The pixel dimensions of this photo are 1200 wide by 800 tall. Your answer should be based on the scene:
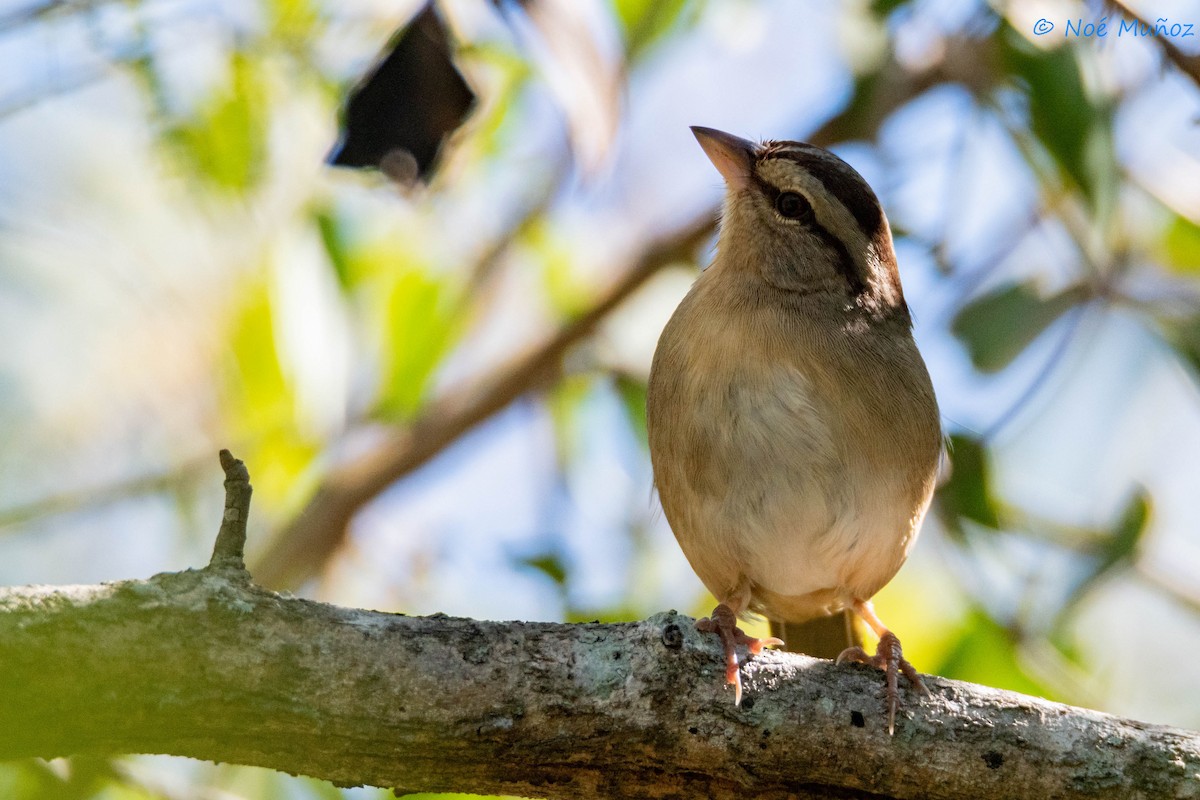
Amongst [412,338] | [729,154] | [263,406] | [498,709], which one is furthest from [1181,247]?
[263,406]

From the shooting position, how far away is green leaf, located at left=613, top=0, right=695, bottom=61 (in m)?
4.61

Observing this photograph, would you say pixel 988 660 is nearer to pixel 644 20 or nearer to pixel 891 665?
pixel 891 665

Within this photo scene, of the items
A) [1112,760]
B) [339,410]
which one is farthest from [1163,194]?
[339,410]

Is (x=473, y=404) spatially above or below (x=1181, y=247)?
above

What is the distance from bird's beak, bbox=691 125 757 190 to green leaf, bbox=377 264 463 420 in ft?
4.53

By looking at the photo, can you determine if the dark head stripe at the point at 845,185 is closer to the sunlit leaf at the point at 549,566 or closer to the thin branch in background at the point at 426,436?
the thin branch in background at the point at 426,436

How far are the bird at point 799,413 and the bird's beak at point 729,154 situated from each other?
0.13m

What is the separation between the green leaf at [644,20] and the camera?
4.61 metres

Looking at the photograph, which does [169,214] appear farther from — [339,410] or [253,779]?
[253,779]

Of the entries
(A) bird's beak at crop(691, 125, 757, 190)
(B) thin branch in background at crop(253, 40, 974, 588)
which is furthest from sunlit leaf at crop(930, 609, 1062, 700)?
(B) thin branch in background at crop(253, 40, 974, 588)

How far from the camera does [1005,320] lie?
401 centimetres

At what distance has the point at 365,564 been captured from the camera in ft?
17.5

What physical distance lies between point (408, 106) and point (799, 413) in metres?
1.45

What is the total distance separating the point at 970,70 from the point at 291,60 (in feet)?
7.96
